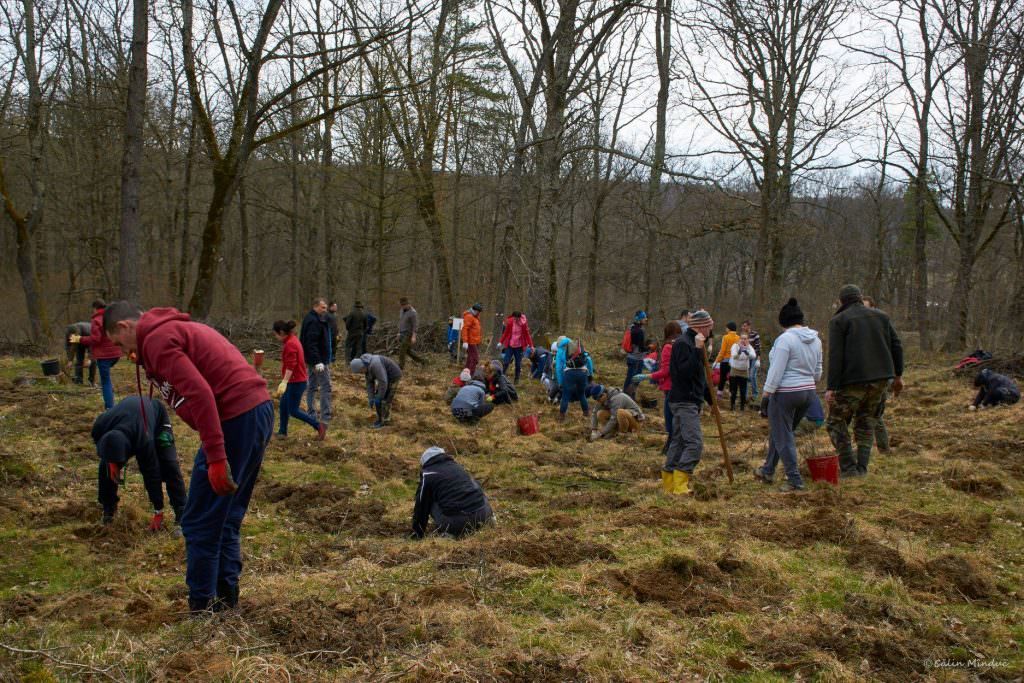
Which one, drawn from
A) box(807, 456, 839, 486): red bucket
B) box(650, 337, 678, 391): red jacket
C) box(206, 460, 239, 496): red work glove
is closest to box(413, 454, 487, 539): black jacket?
box(206, 460, 239, 496): red work glove

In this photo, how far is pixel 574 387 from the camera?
12547 millimetres

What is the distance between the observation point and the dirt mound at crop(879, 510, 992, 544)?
5637mm

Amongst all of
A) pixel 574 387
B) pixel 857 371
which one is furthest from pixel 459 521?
pixel 574 387

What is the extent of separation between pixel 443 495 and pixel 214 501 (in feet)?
8.86

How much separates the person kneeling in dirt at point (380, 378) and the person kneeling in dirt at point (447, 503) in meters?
4.69

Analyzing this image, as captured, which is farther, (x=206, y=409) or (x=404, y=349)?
(x=404, y=349)

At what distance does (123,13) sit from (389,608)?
67.7 feet

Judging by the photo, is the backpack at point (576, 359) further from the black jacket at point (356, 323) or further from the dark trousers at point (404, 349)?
the black jacket at point (356, 323)

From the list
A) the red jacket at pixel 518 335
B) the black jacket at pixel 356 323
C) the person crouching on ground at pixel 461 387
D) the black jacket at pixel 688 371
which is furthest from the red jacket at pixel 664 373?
the black jacket at pixel 356 323

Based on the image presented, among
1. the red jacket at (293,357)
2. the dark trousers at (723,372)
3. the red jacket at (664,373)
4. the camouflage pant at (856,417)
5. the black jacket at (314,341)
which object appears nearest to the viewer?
the camouflage pant at (856,417)

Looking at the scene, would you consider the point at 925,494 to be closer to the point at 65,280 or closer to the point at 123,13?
the point at 123,13

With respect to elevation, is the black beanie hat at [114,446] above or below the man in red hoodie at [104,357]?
below

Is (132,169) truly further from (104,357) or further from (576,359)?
(576,359)

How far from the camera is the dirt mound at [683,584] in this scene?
4.30m
